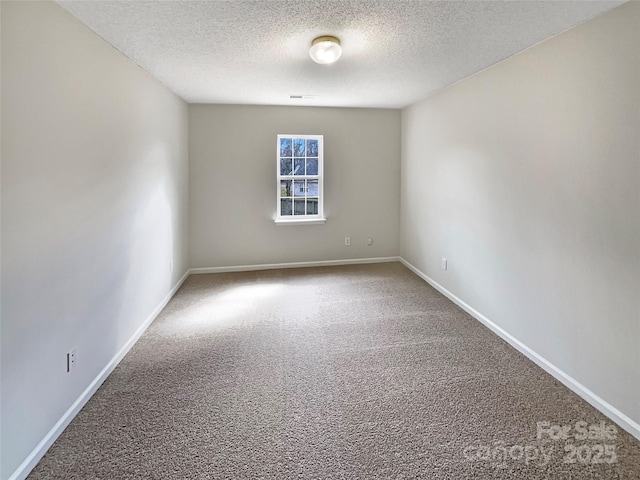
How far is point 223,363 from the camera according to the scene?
2.45 m

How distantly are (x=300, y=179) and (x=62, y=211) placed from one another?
3415 mm

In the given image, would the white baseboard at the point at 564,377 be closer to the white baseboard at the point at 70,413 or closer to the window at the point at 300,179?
the window at the point at 300,179

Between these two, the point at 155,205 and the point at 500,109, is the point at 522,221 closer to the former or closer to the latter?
the point at 500,109

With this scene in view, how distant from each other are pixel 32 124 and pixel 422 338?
2834 millimetres

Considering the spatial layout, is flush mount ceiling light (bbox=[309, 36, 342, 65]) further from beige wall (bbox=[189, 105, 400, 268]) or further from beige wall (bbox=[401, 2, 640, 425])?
beige wall (bbox=[189, 105, 400, 268])

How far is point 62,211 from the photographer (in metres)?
1.78

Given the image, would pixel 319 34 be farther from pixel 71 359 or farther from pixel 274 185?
pixel 274 185

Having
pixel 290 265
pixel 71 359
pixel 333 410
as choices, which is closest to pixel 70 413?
pixel 71 359

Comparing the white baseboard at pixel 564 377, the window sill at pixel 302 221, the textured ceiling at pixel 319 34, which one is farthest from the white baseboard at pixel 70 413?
the white baseboard at pixel 564 377

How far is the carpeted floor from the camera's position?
1.57m

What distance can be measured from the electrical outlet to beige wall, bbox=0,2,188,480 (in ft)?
0.11

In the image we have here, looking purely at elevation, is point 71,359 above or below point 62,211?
below

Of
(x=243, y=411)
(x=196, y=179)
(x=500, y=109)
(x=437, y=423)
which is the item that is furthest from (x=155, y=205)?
(x=500, y=109)

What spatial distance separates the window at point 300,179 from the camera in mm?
4879
